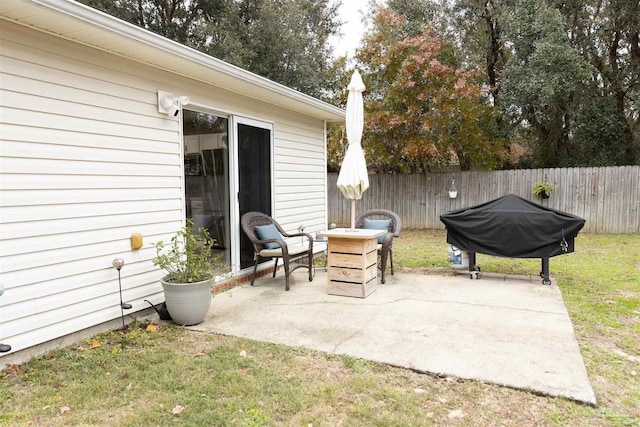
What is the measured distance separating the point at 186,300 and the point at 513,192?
9155mm

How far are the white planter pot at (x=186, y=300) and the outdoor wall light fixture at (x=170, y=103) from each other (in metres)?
1.70

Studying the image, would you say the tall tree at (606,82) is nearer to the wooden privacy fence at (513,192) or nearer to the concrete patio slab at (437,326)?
the wooden privacy fence at (513,192)

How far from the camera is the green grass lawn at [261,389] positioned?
2209mm

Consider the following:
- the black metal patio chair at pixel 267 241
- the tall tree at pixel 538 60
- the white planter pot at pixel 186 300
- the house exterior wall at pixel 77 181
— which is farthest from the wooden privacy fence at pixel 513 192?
the white planter pot at pixel 186 300

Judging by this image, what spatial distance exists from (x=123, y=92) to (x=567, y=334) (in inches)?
170

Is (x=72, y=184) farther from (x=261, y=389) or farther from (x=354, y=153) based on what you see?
(x=354, y=153)

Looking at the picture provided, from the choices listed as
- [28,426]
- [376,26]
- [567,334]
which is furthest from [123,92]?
[376,26]

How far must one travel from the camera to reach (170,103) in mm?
4133

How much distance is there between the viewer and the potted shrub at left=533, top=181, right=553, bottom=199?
995 centimetres

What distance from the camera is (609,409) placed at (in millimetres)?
2283

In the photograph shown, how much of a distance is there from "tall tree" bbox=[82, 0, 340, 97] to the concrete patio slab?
27.7 ft

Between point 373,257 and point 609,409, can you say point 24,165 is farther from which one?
point 609,409

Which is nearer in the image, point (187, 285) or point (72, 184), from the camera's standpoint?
point (72, 184)

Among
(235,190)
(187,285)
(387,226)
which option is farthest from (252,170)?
(187,285)
